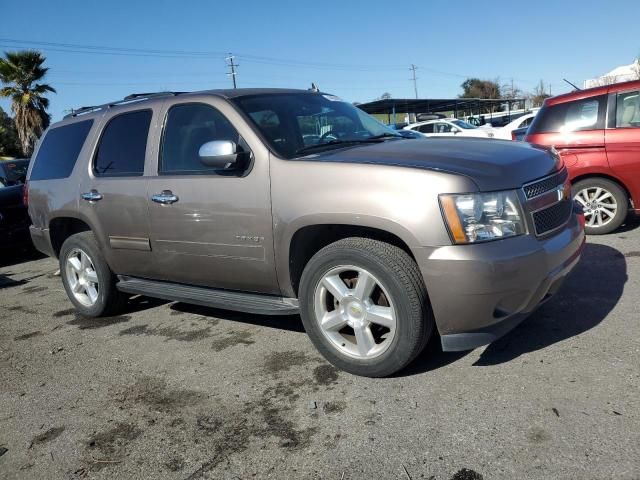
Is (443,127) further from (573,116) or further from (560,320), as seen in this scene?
(560,320)

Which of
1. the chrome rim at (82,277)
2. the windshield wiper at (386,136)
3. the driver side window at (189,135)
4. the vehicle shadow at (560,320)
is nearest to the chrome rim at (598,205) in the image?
the vehicle shadow at (560,320)

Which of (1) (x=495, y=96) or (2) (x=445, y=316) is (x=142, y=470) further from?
(1) (x=495, y=96)

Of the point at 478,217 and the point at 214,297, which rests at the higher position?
the point at 478,217

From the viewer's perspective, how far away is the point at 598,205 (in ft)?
20.8

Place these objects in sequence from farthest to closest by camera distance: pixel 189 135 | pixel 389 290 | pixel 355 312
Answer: pixel 189 135 < pixel 355 312 < pixel 389 290

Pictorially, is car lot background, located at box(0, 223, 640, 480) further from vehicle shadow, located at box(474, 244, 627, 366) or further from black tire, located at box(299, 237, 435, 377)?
black tire, located at box(299, 237, 435, 377)

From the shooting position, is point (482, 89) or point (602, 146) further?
point (482, 89)

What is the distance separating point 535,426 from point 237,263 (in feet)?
6.84

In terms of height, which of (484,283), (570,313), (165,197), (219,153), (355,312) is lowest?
(570,313)

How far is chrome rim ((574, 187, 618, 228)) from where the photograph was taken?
6.27 metres

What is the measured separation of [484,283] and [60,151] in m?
4.27

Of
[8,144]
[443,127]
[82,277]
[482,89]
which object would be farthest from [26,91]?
[482,89]

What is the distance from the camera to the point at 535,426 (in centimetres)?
257

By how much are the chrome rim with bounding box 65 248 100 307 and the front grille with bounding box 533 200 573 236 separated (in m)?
3.81
